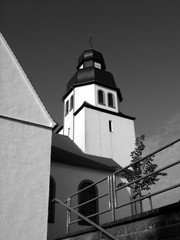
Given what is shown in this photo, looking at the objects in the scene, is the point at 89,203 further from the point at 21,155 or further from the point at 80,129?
the point at 21,155

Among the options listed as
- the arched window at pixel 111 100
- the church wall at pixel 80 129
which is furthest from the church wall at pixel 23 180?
the arched window at pixel 111 100

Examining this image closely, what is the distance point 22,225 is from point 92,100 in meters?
14.4

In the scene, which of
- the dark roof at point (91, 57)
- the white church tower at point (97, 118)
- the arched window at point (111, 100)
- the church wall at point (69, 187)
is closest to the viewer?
the church wall at point (69, 187)

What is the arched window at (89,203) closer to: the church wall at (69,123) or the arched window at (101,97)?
the church wall at (69,123)

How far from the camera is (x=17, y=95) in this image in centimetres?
952

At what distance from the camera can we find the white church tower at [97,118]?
18859 mm

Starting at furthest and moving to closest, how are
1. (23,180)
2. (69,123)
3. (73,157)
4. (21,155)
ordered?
(69,123), (73,157), (21,155), (23,180)

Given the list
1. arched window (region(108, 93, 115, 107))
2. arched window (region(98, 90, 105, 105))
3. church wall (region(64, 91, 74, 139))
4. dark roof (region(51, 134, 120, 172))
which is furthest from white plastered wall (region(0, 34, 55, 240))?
arched window (region(108, 93, 115, 107))

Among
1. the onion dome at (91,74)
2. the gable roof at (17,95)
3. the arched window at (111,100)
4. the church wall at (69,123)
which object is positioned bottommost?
the gable roof at (17,95)

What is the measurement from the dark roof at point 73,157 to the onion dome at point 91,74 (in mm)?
5639

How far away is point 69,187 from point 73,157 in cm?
216

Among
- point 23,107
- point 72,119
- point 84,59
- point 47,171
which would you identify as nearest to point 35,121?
point 23,107

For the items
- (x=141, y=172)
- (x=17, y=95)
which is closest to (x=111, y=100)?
(x=141, y=172)

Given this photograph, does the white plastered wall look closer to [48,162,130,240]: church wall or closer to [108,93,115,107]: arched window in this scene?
[48,162,130,240]: church wall
